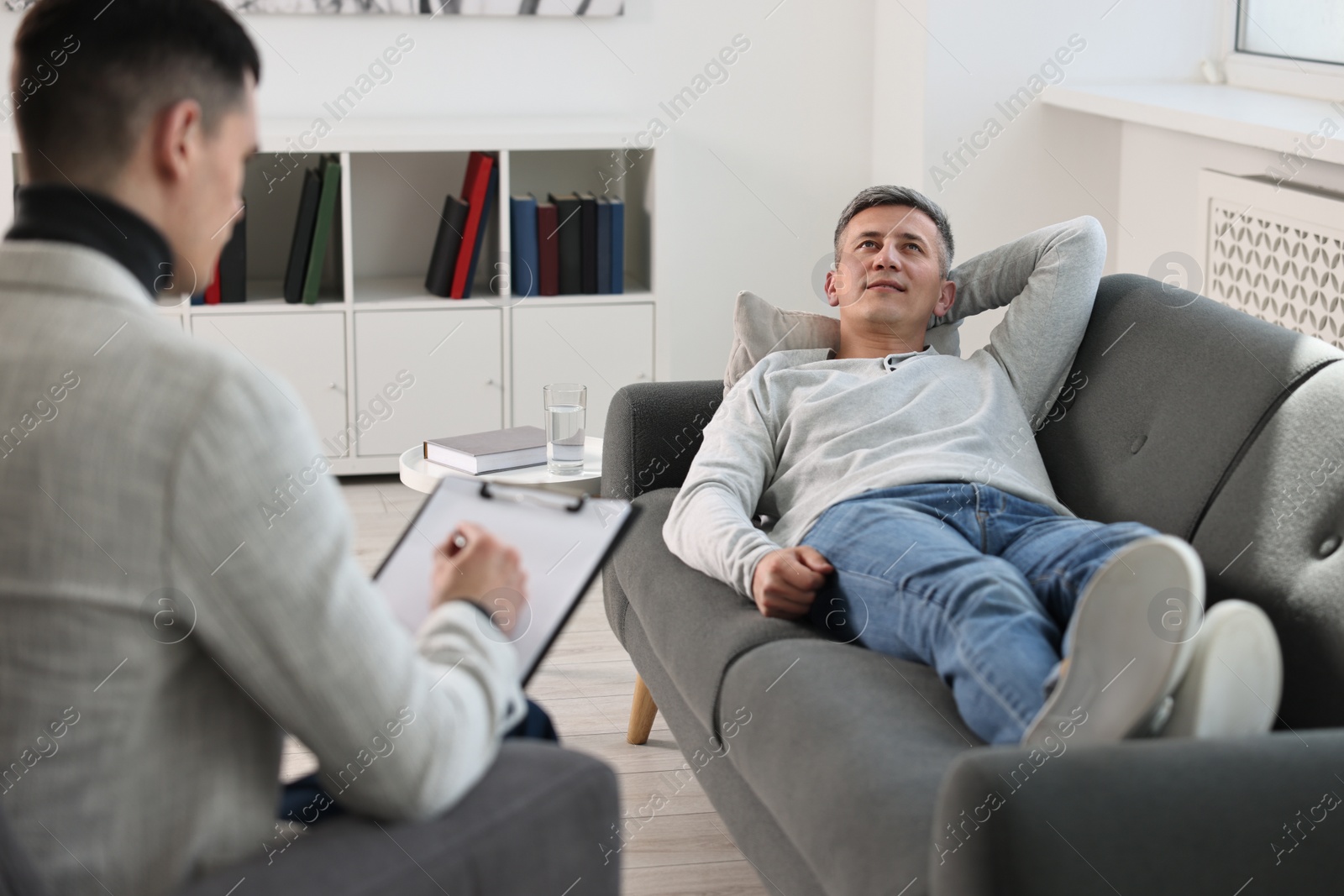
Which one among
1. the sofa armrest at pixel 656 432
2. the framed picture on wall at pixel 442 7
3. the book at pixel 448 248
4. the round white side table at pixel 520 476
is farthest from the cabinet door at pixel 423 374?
the sofa armrest at pixel 656 432

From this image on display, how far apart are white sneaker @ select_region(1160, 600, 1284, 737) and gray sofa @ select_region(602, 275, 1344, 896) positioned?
2.9 inches

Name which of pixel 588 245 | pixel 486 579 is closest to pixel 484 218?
pixel 588 245

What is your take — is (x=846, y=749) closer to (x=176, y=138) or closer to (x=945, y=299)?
(x=176, y=138)

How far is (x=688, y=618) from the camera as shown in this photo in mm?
1905

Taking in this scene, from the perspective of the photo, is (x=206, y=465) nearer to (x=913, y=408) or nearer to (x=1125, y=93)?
(x=913, y=408)

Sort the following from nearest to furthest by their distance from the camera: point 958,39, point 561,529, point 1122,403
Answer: point 561,529, point 1122,403, point 958,39

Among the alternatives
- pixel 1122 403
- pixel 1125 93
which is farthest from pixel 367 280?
pixel 1122 403

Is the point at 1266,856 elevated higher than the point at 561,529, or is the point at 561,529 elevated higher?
the point at 561,529

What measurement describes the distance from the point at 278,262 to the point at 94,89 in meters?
3.18

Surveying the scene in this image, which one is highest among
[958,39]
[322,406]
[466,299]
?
[958,39]

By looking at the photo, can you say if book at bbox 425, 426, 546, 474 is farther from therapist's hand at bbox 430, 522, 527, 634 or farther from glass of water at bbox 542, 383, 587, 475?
therapist's hand at bbox 430, 522, 527, 634

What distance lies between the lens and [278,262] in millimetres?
4023

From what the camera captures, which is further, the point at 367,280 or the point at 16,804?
the point at 367,280

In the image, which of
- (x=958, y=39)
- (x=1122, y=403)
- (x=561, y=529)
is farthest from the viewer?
(x=958, y=39)
